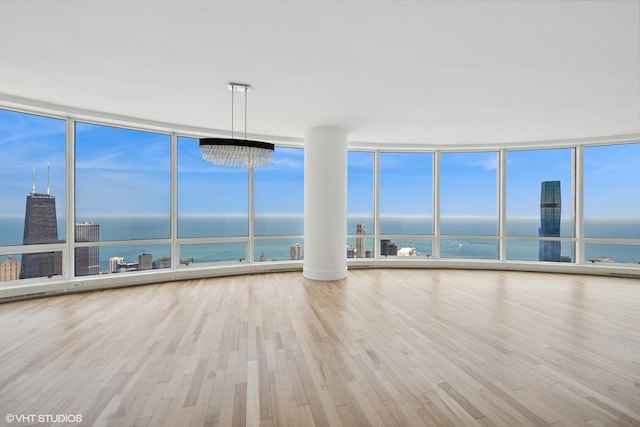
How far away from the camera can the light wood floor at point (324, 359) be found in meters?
1.97

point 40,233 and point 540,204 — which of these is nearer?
point 40,233

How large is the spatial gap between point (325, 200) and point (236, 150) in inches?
99.0

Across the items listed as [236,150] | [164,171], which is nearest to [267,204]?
[164,171]

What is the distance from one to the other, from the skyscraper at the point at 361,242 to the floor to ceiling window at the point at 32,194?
18.7 ft

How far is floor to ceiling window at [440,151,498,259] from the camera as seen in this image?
7.27 metres

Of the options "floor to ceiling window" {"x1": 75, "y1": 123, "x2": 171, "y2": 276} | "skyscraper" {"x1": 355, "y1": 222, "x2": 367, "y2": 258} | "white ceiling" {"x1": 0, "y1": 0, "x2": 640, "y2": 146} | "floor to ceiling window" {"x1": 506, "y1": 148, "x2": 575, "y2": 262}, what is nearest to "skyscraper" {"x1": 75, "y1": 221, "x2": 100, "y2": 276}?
"floor to ceiling window" {"x1": 75, "y1": 123, "x2": 171, "y2": 276}

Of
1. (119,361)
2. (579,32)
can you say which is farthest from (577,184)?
(119,361)

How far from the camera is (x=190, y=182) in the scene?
243 inches

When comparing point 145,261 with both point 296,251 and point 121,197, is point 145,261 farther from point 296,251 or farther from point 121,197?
point 296,251

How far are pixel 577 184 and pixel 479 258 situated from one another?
2675 millimetres

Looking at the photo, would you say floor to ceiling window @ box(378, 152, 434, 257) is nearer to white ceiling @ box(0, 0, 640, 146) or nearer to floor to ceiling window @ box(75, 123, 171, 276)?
white ceiling @ box(0, 0, 640, 146)

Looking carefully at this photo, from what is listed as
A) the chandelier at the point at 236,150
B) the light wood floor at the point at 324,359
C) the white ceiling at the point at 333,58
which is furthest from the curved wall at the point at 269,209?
the chandelier at the point at 236,150

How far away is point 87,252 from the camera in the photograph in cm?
511

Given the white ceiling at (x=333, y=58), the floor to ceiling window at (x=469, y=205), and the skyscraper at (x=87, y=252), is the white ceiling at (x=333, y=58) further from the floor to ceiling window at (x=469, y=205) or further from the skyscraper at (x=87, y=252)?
the floor to ceiling window at (x=469, y=205)
